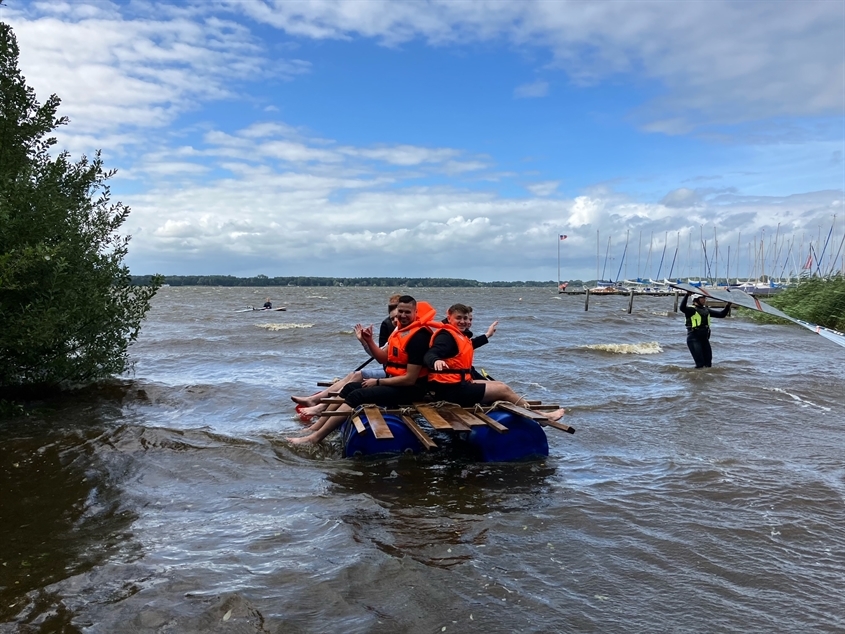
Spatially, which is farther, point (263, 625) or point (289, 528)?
point (289, 528)

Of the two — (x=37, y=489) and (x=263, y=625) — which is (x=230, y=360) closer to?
(x=37, y=489)

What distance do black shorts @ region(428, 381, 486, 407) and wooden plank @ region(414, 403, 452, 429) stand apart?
10.6 inches

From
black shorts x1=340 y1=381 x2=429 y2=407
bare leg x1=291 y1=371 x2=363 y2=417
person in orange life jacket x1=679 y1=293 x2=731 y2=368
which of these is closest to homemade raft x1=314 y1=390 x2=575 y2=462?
black shorts x1=340 y1=381 x2=429 y2=407

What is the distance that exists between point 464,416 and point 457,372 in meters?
0.65

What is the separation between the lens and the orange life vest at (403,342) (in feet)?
25.7

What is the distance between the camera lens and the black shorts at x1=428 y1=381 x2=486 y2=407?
802 centimetres

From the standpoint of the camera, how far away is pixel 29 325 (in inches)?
348

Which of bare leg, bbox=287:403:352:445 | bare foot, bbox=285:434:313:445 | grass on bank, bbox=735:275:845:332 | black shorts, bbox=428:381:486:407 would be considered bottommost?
bare foot, bbox=285:434:313:445

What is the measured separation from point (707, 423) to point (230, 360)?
13181mm

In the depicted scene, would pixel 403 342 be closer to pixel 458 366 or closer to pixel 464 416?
pixel 458 366

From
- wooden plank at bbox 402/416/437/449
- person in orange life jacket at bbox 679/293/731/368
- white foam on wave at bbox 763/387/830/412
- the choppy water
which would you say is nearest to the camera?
the choppy water

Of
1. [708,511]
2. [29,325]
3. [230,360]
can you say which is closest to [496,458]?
[708,511]

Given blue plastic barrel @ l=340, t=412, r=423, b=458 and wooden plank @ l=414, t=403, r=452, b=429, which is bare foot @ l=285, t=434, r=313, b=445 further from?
wooden plank @ l=414, t=403, r=452, b=429

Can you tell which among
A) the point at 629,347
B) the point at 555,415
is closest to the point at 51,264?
the point at 555,415
